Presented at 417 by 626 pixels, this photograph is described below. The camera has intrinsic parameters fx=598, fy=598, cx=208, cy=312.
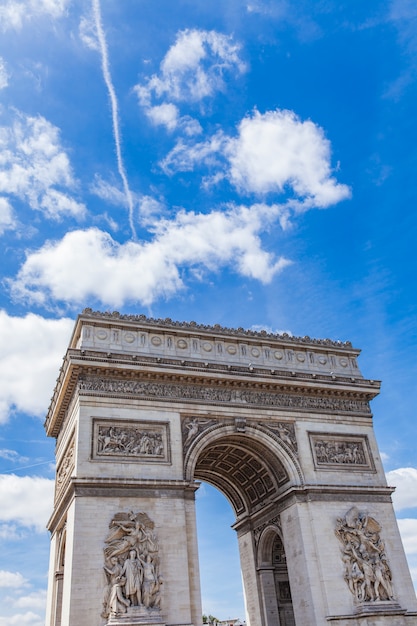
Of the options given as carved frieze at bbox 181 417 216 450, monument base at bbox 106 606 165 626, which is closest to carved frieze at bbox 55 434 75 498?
carved frieze at bbox 181 417 216 450

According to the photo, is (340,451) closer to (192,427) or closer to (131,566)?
(192,427)

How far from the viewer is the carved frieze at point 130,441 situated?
828 inches

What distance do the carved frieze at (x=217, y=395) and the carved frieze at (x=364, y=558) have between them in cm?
458

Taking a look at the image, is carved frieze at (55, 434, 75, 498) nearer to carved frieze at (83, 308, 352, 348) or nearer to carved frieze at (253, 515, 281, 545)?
carved frieze at (83, 308, 352, 348)

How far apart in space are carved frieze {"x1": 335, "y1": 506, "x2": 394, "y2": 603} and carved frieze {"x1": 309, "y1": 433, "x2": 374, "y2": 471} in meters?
1.93

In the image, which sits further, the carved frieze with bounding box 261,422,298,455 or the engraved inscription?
the engraved inscription

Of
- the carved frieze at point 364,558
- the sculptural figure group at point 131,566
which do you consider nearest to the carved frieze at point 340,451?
the carved frieze at point 364,558

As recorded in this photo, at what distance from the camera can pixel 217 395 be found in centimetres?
2397

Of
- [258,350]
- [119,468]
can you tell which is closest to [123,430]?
[119,468]

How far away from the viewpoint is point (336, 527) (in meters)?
22.8

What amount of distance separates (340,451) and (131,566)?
1019cm

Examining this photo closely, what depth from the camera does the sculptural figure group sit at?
60.5 ft

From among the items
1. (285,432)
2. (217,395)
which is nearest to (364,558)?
(285,432)

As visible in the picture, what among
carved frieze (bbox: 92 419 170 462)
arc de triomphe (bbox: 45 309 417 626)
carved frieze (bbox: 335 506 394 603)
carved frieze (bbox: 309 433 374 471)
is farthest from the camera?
carved frieze (bbox: 309 433 374 471)
